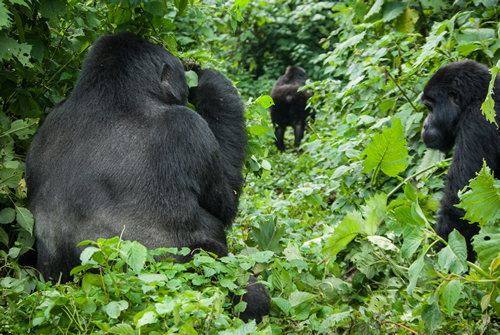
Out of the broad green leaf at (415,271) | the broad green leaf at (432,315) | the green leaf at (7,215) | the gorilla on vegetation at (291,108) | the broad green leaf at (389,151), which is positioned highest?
the broad green leaf at (389,151)

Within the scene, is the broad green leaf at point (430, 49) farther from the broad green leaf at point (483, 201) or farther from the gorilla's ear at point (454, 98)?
the broad green leaf at point (483, 201)

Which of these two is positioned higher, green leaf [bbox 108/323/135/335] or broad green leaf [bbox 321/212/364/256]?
green leaf [bbox 108/323/135/335]

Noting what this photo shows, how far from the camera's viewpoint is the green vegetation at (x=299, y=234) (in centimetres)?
149

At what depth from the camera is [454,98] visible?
292cm

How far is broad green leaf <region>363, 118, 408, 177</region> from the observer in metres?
2.40

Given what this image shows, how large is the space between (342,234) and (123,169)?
1.03 m

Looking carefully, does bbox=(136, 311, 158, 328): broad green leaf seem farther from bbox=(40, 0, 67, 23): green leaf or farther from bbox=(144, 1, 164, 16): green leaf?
bbox=(144, 1, 164, 16): green leaf

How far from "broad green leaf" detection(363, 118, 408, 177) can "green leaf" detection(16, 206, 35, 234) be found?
1.68m

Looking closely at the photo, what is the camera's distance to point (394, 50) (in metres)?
4.29

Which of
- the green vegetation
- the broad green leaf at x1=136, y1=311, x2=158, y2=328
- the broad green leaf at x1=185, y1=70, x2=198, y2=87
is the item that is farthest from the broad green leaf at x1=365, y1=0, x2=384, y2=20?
the broad green leaf at x1=136, y1=311, x2=158, y2=328

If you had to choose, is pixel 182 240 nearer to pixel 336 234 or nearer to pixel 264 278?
pixel 264 278

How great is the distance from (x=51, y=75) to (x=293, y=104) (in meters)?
5.42

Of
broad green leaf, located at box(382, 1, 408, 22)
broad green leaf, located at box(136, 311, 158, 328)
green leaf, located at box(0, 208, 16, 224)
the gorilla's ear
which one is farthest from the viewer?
broad green leaf, located at box(382, 1, 408, 22)

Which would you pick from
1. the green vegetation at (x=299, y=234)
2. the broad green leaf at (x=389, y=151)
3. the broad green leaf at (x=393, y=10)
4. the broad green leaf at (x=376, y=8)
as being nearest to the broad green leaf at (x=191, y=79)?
the green vegetation at (x=299, y=234)
